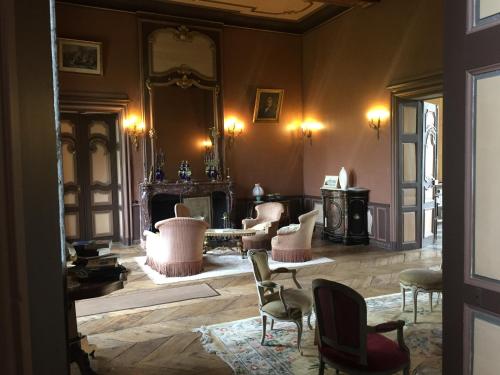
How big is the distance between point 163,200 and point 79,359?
5.66 meters

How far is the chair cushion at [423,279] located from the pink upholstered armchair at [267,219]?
3.30m

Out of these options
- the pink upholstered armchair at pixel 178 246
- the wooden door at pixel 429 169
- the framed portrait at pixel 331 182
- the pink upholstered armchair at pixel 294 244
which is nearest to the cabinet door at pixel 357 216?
the framed portrait at pixel 331 182

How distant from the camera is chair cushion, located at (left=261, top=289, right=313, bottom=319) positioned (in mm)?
3552

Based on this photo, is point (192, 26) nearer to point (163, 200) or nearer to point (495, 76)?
point (163, 200)

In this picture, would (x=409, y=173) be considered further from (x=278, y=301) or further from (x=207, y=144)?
(x=278, y=301)

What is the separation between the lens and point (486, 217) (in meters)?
1.96

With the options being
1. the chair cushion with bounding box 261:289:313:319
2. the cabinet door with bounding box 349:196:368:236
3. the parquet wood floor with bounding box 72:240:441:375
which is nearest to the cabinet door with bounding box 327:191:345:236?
the cabinet door with bounding box 349:196:368:236

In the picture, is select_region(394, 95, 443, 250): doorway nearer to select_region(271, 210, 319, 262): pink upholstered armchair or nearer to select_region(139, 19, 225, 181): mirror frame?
select_region(271, 210, 319, 262): pink upholstered armchair

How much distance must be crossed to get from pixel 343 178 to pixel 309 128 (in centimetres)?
185

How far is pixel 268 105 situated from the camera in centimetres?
931

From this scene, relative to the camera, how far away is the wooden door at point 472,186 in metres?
1.92

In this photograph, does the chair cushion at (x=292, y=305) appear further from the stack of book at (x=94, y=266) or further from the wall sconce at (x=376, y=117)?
the wall sconce at (x=376, y=117)

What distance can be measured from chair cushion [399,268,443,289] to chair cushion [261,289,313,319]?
3.88ft

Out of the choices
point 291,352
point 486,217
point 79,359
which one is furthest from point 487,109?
point 79,359
